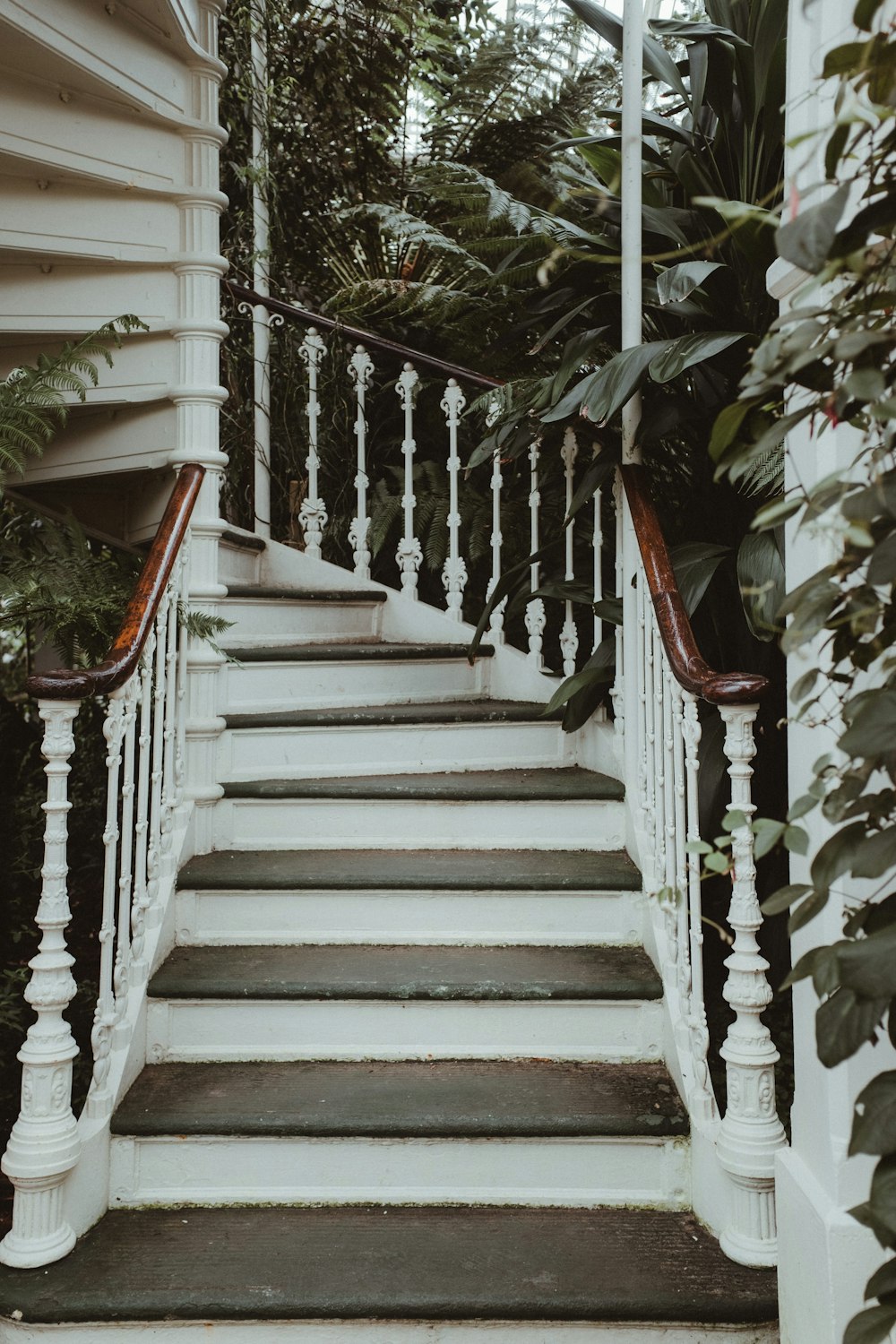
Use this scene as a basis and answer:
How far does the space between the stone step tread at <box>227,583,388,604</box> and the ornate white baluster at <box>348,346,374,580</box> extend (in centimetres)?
13

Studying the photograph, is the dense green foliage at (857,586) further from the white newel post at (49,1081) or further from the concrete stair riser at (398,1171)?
the white newel post at (49,1081)

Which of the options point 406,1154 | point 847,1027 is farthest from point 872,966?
point 406,1154

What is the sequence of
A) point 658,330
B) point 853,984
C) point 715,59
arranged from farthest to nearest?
point 658,330, point 715,59, point 853,984

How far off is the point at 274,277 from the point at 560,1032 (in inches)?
128

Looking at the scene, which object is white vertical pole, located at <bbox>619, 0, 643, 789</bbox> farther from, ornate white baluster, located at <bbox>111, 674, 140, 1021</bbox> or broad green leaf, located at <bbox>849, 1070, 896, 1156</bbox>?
broad green leaf, located at <bbox>849, 1070, 896, 1156</bbox>

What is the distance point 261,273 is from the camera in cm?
351

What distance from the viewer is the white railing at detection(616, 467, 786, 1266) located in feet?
4.79

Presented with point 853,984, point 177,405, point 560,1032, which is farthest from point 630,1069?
point 177,405

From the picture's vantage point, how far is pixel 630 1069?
5.88ft

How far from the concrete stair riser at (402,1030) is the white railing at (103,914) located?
0.15 m

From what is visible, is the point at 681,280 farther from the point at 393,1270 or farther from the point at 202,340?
the point at 393,1270

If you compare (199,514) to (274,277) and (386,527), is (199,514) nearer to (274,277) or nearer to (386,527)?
(386,527)

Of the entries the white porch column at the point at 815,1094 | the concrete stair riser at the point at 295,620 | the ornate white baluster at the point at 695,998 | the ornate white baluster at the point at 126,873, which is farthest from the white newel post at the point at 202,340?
the white porch column at the point at 815,1094

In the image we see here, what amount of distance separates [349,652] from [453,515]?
0.57 meters
